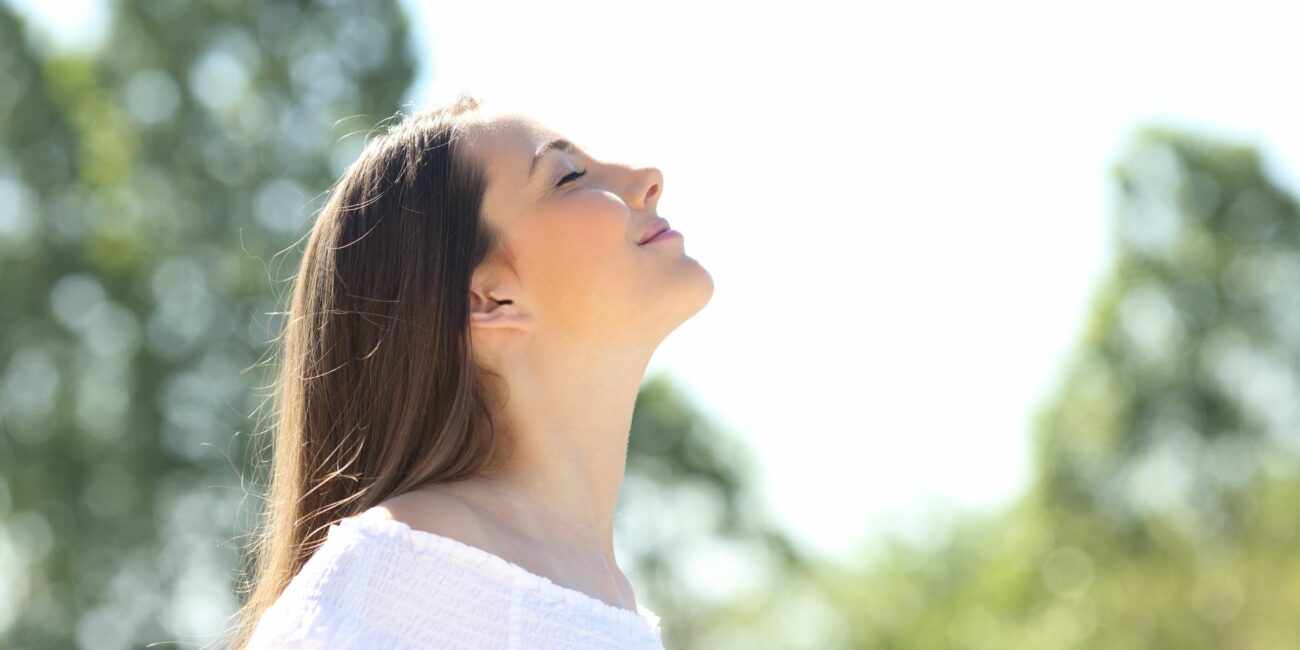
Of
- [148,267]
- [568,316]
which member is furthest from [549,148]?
[148,267]

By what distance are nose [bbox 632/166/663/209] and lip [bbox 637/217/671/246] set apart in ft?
0.14

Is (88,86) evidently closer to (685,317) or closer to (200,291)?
(200,291)

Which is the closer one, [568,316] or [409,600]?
[409,600]

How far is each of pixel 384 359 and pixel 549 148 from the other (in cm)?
55

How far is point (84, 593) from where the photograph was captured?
560 inches

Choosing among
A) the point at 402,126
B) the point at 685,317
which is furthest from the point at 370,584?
the point at 402,126

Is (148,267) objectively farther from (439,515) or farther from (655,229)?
(439,515)

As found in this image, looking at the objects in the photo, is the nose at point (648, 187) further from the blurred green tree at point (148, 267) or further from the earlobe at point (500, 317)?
the blurred green tree at point (148, 267)

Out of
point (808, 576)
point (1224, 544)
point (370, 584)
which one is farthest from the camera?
point (808, 576)

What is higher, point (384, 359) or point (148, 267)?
point (384, 359)

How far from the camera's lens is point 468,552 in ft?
7.72

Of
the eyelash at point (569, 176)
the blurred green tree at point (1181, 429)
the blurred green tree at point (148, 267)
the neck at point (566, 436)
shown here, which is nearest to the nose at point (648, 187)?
the eyelash at point (569, 176)

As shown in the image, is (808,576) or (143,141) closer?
(143,141)

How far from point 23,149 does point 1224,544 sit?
16629 millimetres
